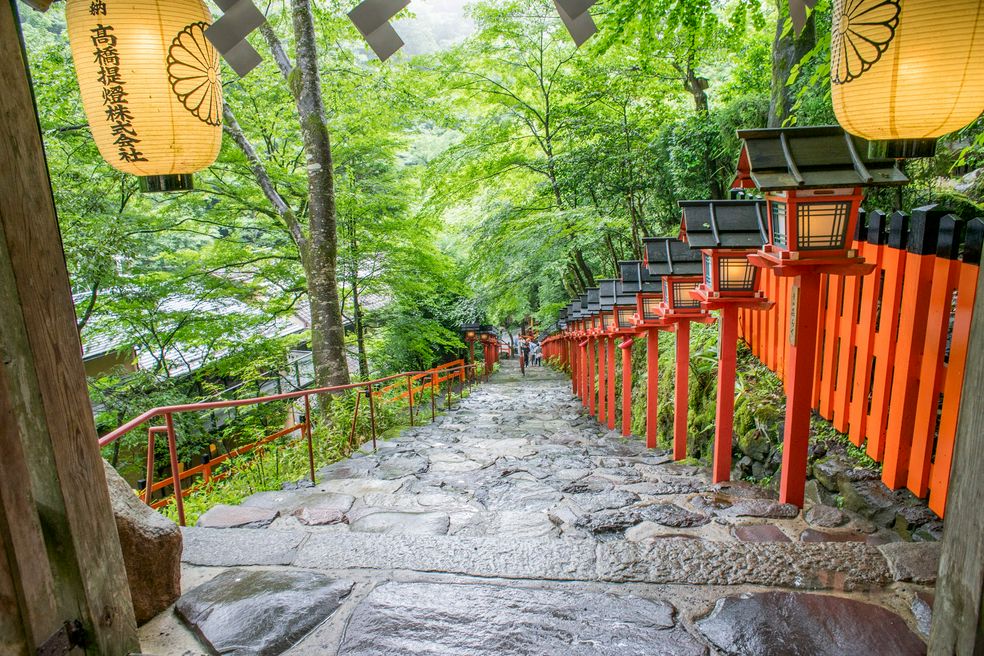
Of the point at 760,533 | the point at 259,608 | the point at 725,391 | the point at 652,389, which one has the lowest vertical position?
the point at 652,389

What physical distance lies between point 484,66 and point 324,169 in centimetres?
809

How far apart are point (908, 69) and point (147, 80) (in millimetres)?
3611

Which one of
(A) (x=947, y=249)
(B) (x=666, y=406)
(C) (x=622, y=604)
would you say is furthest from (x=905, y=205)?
(C) (x=622, y=604)

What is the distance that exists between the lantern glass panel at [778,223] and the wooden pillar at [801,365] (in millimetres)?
280

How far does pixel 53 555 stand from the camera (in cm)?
165

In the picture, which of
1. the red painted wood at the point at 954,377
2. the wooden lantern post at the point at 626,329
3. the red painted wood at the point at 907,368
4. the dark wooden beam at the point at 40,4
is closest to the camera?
the dark wooden beam at the point at 40,4

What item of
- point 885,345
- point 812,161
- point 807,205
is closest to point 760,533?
point 885,345

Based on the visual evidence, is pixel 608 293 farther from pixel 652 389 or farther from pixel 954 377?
pixel 954 377

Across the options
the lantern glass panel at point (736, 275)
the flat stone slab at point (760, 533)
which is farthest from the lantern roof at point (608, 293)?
the flat stone slab at point (760, 533)

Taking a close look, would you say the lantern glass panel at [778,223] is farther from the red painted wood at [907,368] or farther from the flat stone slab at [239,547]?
the flat stone slab at [239,547]

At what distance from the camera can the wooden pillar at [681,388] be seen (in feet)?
19.6

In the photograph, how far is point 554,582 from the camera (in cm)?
261

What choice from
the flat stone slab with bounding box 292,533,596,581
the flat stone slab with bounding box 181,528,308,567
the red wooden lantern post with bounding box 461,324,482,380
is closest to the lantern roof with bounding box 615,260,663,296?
the flat stone slab with bounding box 292,533,596,581

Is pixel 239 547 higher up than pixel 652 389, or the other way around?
pixel 239 547
